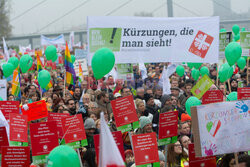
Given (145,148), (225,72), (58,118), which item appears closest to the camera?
(145,148)

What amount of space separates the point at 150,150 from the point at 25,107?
2438mm

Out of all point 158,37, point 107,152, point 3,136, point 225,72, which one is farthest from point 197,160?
point 225,72

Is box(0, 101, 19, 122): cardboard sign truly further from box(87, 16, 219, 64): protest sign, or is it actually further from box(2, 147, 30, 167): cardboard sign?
box(87, 16, 219, 64): protest sign

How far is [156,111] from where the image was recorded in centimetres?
796

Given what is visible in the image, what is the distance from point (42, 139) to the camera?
4.74 m

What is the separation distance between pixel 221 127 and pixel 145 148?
3.11 feet

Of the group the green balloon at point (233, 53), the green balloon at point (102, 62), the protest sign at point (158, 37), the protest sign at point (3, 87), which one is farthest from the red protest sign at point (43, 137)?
the green balloon at point (233, 53)

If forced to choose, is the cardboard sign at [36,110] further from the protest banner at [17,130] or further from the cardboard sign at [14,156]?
the cardboard sign at [14,156]

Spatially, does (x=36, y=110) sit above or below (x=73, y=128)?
above

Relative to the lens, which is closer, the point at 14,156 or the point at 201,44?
the point at 14,156

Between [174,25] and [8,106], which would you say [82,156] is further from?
[174,25]

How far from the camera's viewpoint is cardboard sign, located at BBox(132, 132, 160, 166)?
4664 mm

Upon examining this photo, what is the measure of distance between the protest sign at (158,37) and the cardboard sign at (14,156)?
4.45 m

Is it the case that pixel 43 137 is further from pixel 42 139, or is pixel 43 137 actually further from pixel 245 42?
pixel 245 42
